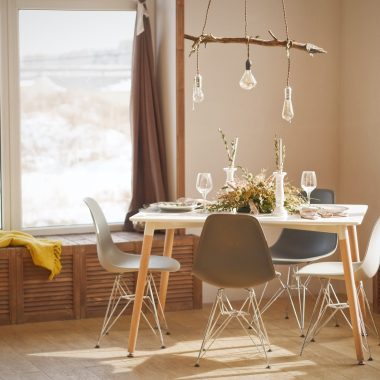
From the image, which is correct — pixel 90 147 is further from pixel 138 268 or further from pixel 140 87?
pixel 138 268

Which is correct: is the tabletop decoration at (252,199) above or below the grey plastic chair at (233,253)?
above

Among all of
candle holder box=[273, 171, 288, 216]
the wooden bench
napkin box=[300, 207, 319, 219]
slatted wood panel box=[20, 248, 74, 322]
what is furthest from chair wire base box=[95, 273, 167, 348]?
napkin box=[300, 207, 319, 219]

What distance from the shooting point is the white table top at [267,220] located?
465cm

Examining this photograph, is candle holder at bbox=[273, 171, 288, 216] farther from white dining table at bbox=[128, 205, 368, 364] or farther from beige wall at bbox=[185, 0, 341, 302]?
beige wall at bbox=[185, 0, 341, 302]

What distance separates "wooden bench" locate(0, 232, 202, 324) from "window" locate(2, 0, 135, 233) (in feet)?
1.26

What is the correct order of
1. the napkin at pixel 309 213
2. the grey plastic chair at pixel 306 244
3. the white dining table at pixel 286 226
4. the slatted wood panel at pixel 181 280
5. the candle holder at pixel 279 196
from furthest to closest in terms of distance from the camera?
the slatted wood panel at pixel 181 280 → the grey plastic chair at pixel 306 244 → the candle holder at pixel 279 196 → the napkin at pixel 309 213 → the white dining table at pixel 286 226

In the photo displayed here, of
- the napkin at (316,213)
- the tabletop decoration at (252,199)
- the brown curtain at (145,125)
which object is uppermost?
the brown curtain at (145,125)

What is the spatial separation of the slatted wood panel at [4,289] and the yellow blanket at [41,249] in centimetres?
10

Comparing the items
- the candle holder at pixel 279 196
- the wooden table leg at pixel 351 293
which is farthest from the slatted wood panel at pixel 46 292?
the wooden table leg at pixel 351 293

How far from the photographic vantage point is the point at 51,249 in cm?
568

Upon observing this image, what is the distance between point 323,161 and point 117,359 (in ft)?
Answer: 8.39

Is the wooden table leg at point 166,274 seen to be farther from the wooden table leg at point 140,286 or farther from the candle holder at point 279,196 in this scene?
the candle holder at point 279,196

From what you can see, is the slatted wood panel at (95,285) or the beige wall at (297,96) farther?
the beige wall at (297,96)

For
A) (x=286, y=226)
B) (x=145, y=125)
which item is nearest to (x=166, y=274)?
(x=286, y=226)
